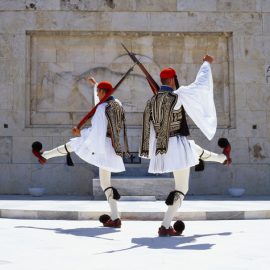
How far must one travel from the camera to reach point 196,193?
10789mm

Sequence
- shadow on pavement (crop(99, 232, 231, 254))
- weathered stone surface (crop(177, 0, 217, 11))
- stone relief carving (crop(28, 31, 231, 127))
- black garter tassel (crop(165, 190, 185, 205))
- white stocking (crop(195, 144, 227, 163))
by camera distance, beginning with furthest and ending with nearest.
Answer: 1. weathered stone surface (crop(177, 0, 217, 11))
2. stone relief carving (crop(28, 31, 231, 127))
3. white stocking (crop(195, 144, 227, 163))
4. black garter tassel (crop(165, 190, 185, 205))
5. shadow on pavement (crop(99, 232, 231, 254))

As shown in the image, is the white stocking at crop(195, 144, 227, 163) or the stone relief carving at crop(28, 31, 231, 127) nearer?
the white stocking at crop(195, 144, 227, 163)

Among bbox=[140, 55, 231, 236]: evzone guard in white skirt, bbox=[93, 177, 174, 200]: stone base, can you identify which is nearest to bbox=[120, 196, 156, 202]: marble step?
bbox=[93, 177, 174, 200]: stone base

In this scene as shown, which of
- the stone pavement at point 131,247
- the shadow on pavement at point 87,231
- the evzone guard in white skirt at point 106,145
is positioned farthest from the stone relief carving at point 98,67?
the shadow on pavement at point 87,231

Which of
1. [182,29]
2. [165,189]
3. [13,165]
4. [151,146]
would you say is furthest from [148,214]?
[182,29]

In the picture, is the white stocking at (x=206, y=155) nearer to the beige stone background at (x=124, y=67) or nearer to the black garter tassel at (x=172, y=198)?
the black garter tassel at (x=172, y=198)

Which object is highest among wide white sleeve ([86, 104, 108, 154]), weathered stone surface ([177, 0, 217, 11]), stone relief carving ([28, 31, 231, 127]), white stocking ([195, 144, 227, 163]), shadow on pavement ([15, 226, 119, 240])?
weathered stone surface ([177, 0, 217, 11])

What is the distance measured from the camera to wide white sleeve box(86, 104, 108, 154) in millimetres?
5898

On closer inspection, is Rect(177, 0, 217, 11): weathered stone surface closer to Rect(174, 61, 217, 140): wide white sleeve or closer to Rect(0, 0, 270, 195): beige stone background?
Rect(0, 0, 270, 195): beige stone background

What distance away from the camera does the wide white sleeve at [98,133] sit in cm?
590

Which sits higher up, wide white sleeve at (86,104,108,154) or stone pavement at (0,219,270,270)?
wide white sleeve at (86,104,108,154)

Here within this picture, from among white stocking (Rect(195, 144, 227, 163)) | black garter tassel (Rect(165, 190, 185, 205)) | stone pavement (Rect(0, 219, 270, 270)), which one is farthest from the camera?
white stocking (Rect(195, 144, 227, 163))

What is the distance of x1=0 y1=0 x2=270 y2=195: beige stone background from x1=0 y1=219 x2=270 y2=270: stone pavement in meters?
4.64

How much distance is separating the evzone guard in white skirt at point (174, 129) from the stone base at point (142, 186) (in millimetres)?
3443
